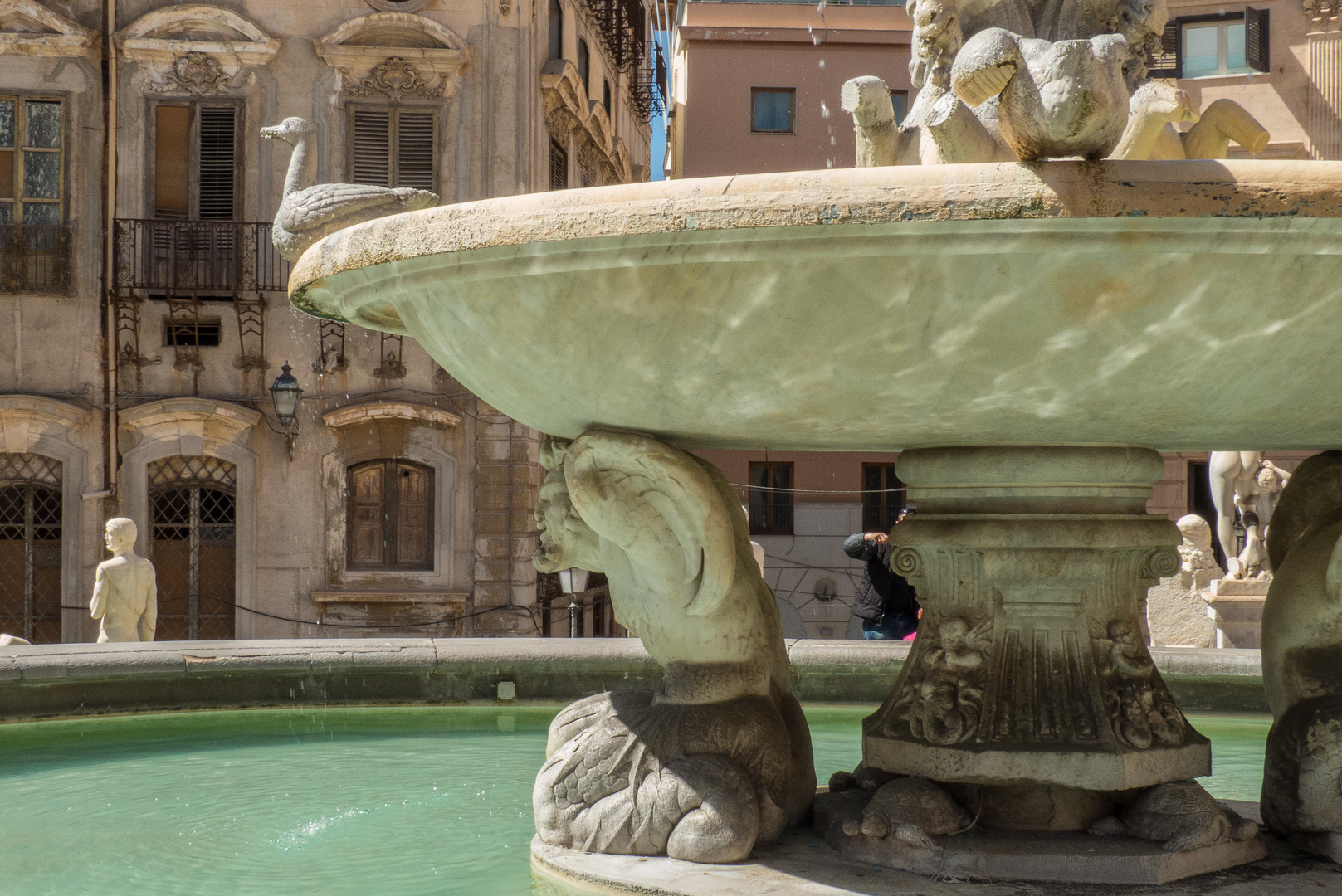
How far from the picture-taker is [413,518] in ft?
51.2

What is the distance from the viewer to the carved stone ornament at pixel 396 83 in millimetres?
15773

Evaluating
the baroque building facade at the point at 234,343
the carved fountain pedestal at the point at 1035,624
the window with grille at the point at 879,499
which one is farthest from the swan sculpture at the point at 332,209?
the window with grille at the point at 879,499

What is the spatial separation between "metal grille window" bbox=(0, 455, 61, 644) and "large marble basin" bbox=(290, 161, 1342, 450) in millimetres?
13821

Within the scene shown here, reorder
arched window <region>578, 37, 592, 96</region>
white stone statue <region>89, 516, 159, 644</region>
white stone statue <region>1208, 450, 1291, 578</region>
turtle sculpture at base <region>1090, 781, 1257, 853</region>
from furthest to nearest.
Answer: arched window <region>578, 37, 592, 96</region> < white stone statue <region>1208, 450, 1291, 578</region> < white stone statue <region>89, 516, 159, 644</region> < turtle sculpture at base <region>1090, 781, 1257, 853</region>

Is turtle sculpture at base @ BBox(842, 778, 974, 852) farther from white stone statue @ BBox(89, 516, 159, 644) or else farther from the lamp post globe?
the lamp post globe

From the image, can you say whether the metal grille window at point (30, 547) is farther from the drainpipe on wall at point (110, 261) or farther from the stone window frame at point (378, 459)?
the stone window frame at point (378, 459)

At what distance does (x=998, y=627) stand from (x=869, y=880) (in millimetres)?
592

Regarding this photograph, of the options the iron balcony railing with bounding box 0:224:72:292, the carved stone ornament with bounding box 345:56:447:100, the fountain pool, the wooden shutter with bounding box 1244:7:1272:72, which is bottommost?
the fountain pool

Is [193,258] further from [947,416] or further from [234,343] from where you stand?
[947,416]

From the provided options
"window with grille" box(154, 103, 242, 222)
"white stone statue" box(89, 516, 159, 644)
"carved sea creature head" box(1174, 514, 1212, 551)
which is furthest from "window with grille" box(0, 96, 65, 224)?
"carved sea creature head" box(1174, 514, 1212, 551)

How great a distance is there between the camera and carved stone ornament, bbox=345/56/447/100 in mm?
15773

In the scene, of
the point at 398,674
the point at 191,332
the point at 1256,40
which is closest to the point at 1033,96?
the point at 398,674

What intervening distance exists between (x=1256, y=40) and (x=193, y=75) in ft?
45.3

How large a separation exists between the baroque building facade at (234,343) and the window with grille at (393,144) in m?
0.03
